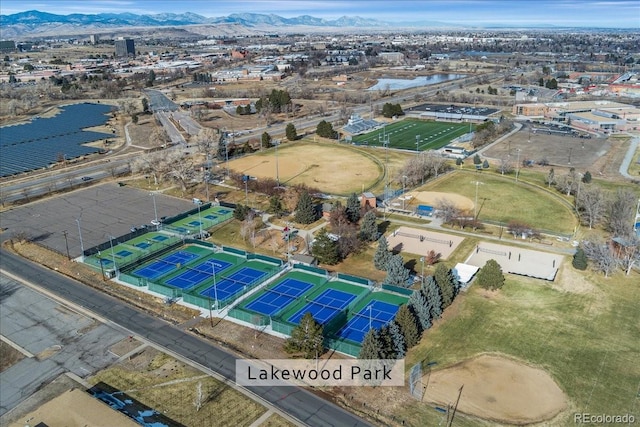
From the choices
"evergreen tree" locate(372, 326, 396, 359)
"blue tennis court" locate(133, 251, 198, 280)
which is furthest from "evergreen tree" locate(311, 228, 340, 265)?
"evergreen tree" locate(372, 326, 396, 359)

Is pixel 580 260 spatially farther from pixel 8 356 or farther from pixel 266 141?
pixel 266 141

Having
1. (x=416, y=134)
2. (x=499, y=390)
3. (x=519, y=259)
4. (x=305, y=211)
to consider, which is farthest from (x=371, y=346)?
(x=416, y=134)

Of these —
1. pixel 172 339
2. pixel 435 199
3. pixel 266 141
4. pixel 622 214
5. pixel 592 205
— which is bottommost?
pixel 172 339

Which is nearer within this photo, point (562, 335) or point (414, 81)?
point (562, 335)

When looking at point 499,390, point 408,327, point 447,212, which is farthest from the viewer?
point 447,212

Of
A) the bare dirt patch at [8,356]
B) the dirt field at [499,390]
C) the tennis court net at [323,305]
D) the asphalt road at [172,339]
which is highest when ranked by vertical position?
the dirt field at [499,390]

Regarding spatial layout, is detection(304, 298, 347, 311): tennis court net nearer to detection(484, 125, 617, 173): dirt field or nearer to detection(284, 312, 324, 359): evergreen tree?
detection(284, 312, 324, 359): evergreen tree

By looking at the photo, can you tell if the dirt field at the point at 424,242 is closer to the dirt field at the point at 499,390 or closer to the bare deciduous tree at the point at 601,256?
the bare deciduous tree at the point at 601,256

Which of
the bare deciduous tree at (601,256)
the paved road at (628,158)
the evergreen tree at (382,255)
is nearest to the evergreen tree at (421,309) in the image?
the evergreen tree at (382,255)
